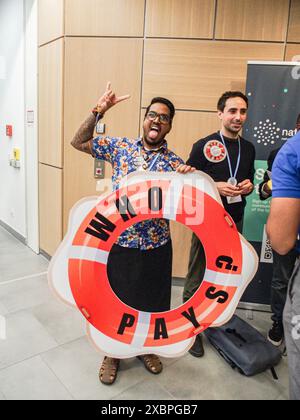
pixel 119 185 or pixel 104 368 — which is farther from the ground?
pixel 119 185

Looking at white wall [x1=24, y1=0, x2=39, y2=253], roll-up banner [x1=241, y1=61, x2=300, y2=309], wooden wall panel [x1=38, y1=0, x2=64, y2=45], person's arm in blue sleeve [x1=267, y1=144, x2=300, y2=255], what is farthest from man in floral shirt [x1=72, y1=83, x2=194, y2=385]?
white wall [x1=24, y1=0, x2=39, y2=253]

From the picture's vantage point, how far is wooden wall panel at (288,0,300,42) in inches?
93.4

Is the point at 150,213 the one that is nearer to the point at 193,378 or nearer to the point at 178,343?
the point at 178,343

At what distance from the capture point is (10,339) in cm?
202

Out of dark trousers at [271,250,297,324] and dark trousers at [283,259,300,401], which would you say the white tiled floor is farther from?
dark trousers at [283,259,300,401]

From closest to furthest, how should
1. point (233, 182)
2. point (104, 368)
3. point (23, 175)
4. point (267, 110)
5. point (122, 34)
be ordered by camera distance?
point (104, 368) → point (233, 182) → point (267, 110) → point (122, 34) → point (23, 175)

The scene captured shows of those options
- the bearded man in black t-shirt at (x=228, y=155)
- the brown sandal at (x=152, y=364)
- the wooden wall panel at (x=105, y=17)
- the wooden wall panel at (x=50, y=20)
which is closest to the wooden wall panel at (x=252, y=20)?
the wooden wall panel at (x=105, y=17)

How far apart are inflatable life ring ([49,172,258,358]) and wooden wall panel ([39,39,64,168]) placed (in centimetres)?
171

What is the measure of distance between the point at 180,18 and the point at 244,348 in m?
2.32

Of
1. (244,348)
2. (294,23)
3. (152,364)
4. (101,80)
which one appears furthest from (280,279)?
(101,80)

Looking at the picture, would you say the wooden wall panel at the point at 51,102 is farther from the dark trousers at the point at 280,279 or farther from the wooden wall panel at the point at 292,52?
the dark trousers at the point at 280,279

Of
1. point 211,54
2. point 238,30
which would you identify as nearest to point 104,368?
point 211,54

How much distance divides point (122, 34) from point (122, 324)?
220 cm

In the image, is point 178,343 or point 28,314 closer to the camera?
point 178,343
